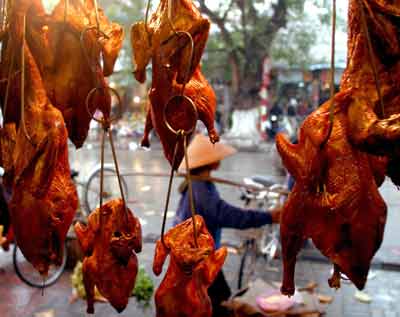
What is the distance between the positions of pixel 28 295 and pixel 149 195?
14.9 ft

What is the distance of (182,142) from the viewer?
4.60ft

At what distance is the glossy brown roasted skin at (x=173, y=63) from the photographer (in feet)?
4.85

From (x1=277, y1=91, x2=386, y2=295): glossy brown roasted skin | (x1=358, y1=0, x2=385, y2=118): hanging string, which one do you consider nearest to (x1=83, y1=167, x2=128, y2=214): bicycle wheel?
(x1=277, y1=91, x2=386, y2=295): glossy brown roasted skin

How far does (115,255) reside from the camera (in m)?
1.58

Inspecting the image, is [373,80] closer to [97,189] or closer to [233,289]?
[233,289]

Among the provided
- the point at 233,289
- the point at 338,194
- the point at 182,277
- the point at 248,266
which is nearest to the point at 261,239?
the point at 248,266

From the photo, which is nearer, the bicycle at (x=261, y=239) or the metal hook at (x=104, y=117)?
the metal hook at (x=104, y=117)

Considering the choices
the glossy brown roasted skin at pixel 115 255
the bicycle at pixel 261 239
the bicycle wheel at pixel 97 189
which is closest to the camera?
the glossy brown roasted skin at pixel 115 255

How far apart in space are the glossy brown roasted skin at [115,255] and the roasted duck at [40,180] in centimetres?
11

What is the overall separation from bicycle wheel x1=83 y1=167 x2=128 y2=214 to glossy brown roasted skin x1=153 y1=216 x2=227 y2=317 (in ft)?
15.6

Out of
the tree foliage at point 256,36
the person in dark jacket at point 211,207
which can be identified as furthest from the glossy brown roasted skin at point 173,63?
the tree foliage at point 256,36

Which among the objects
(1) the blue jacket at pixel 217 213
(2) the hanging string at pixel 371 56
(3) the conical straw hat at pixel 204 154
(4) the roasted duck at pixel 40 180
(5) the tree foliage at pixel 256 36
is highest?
(5) the tree foliage at pixel 256 36

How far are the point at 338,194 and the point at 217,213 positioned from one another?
96.3 inches

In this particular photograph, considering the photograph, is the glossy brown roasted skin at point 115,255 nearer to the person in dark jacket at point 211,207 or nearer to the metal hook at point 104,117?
the metal hook at point 104,117
